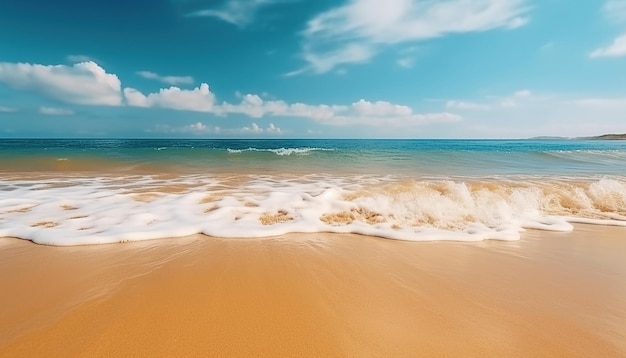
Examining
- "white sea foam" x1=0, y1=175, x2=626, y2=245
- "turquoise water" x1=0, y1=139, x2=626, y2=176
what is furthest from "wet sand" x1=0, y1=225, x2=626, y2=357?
"turquoise water" x1=0, y1=139, x2=626, y2=176

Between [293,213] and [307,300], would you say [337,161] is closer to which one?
[293,213]

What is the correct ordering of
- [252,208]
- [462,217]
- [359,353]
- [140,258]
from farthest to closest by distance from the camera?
[252,208]
[462,217]
[140,258]
[359,353]

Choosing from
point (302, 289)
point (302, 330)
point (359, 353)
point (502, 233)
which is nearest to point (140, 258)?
point (302, 289)

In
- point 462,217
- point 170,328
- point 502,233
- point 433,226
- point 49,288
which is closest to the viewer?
point 170,328

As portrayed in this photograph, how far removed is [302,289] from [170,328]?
Result: 96 cm

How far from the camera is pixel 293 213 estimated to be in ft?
15.2

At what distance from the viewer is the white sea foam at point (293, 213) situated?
148 inches

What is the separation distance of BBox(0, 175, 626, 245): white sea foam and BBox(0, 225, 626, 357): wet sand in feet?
1.35

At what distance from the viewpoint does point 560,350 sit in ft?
5.66

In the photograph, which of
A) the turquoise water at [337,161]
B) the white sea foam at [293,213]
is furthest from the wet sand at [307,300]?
the turquoise water at [337,161]

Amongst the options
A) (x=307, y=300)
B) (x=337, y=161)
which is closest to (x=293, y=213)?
(x=307, y=300)

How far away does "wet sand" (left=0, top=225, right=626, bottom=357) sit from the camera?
1.71m

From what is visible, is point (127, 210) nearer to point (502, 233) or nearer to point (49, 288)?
point (49, 288)

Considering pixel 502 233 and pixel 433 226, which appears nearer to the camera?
pixel 502 233
